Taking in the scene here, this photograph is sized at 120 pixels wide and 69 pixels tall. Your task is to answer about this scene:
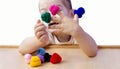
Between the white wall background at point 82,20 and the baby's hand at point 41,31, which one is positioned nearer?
the baby's hand at point 41,31

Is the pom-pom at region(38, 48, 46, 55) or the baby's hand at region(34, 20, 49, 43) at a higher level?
the baby's hand at region(34, 20, 49, 43)

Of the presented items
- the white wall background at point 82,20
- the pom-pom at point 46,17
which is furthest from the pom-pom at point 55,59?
the white wall background at point 82,20

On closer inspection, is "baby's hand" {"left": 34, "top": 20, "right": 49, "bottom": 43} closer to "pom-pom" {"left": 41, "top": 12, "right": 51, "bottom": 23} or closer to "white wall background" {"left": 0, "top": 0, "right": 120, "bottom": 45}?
"pom-pom" {"left": 41, "top": 12, "right": 51, "bottom": 23}

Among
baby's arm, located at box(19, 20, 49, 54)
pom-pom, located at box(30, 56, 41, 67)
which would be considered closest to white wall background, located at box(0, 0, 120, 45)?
baby's arm, located at box(19, 20, 49, 54)

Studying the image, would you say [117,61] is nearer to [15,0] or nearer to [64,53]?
[64,53]

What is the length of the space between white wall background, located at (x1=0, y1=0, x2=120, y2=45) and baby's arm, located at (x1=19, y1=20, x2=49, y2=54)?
1.62 ft

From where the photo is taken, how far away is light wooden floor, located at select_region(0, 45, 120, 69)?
671mm

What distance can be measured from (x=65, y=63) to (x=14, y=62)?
15cm

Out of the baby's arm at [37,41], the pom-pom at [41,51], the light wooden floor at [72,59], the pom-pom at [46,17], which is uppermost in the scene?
the pom-pom at [46,17]

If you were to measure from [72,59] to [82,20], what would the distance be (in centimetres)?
66

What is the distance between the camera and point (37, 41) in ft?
2.64

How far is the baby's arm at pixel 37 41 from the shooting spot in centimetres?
71

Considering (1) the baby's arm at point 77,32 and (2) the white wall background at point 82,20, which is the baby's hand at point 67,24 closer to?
(1) the baby's arm at point 77,32

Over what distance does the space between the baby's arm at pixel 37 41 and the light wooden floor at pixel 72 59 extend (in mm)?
26
